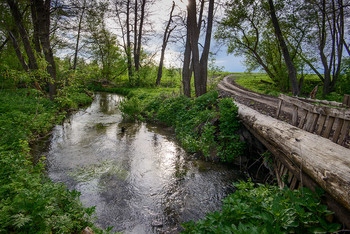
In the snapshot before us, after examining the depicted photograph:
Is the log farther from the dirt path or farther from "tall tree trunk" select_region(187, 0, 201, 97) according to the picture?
"tall tree trunk" select_region(187, 0, 201, 97)

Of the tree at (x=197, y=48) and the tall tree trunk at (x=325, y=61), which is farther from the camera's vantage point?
the tall tree trunk at (x=325, y=61)

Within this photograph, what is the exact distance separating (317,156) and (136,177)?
4095 mm

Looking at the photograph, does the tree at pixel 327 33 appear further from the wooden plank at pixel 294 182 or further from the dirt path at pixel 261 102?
the wooden plank at pixel 294 182

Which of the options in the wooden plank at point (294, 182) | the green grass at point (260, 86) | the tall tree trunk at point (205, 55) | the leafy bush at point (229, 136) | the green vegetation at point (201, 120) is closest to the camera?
the wooden plank at point (294, 182)

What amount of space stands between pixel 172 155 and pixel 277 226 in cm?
501

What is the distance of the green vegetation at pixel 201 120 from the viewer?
20.4 feet

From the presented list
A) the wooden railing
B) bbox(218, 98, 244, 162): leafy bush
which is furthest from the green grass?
the wooden railing

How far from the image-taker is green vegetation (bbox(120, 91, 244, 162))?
6223 millimetres

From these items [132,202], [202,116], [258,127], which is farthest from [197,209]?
[202,116]

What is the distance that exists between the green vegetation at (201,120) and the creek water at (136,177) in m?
0.51

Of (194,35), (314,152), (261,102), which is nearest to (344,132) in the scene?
(314,152)

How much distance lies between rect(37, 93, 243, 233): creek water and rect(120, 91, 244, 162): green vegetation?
20.1 inches

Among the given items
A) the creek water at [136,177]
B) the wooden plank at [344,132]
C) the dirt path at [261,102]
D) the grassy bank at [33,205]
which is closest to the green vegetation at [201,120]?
the creek water at [136,177]

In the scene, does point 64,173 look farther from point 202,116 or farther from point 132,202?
point 202,116
